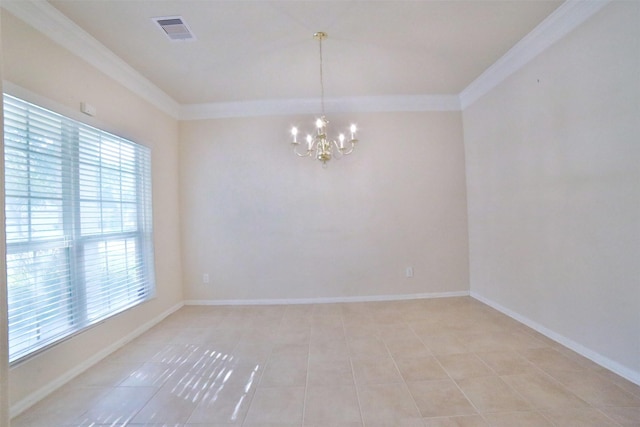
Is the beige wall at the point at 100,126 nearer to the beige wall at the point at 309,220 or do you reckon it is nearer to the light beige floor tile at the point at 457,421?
the beige wall at the point at 309,220

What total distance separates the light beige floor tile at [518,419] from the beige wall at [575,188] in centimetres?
92

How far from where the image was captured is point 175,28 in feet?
7.39

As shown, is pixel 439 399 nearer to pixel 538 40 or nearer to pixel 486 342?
pixel 486 342

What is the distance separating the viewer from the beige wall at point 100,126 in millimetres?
1856

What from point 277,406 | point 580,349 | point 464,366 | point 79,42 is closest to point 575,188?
point 580,349

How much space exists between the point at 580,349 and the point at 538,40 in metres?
2.69

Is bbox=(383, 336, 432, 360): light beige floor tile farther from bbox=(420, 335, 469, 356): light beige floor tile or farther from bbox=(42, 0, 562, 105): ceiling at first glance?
bbox=(42, 0, 562, 105): ceiling

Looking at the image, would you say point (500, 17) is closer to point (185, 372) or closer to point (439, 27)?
point (439, 27)

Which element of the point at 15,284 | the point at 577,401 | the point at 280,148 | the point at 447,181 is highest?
the point at 280,148

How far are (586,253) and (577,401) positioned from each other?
3.59 ft

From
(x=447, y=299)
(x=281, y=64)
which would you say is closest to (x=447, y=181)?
(x=447, y=299)

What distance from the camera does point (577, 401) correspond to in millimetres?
1736

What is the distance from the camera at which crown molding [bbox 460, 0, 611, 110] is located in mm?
2100

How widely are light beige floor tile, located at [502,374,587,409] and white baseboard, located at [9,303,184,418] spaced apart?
10.7 ft
